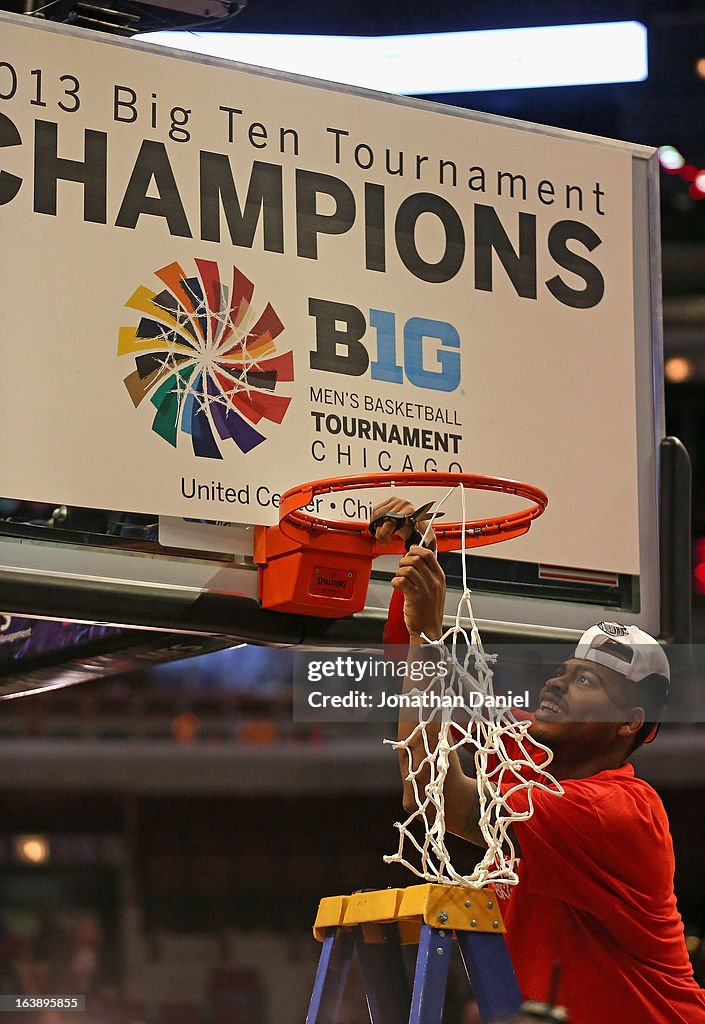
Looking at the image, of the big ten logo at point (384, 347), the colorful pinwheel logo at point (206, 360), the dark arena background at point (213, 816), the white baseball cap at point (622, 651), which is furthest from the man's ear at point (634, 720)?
the dark arena background at point (213, 816)

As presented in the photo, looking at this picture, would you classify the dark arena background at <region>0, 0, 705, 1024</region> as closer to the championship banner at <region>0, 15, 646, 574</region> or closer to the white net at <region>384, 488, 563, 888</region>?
the championship banner at <region>0, 15, 646, 574</region>

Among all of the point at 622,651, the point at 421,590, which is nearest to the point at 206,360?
the point at 421,590

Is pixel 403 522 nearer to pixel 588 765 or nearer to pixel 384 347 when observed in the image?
pixel 384 347

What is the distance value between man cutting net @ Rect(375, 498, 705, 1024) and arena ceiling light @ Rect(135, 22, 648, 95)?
2.63 meters

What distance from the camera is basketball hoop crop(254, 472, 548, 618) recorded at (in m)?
2.55

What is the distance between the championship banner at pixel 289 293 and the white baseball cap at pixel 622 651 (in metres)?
0.16

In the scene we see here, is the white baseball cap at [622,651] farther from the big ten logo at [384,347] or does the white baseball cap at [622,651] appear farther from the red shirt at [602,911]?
the big ten logo at [384,347]

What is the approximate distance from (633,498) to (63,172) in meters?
1.28

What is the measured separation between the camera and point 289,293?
276 cm

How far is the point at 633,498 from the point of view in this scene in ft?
9.95

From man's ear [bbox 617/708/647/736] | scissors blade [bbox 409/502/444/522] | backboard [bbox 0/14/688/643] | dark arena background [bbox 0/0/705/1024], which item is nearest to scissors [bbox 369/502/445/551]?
scissors blade [bbox 409/502/444/522]

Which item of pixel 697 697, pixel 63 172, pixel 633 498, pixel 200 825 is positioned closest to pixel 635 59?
pixel 633 498

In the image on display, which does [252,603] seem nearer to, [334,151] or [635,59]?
[334,151]

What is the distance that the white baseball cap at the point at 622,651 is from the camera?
9.36 ft
